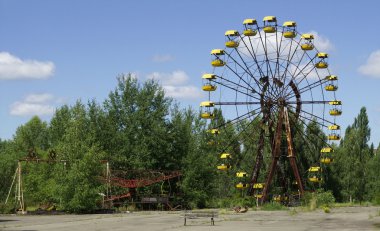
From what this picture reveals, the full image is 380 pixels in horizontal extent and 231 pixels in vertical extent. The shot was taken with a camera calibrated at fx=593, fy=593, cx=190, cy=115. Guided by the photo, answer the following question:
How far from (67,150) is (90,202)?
17.0 feet

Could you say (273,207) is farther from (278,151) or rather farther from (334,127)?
(334,127)

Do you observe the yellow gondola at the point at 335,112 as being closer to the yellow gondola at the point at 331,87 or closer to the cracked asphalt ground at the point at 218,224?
the yellow gondola at the point at 331,87

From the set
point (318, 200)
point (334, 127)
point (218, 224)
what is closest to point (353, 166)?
point (334, 127)

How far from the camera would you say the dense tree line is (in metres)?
46.1

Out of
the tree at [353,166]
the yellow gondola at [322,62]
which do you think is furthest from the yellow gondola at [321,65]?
the tree at [353,166]

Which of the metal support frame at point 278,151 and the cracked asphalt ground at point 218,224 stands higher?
the metal support frame at point 278,151

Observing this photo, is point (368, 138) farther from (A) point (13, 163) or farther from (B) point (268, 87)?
(A) point (13, 163)

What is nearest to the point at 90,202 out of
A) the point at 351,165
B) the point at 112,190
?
the point at 112,190

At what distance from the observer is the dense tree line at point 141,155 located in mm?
46094

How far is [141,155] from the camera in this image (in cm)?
5659

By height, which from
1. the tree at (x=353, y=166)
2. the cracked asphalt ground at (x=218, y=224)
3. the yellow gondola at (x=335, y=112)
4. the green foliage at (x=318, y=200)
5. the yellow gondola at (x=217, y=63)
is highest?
the yellow gondola at (x=217, y=63)

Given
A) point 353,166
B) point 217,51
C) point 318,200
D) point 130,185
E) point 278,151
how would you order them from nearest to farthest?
point 318,200
point 130,185
point 278,151
point 217,51
point 353,166

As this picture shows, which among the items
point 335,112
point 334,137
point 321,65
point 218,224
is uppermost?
point 321,65

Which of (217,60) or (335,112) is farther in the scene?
(217,60)
